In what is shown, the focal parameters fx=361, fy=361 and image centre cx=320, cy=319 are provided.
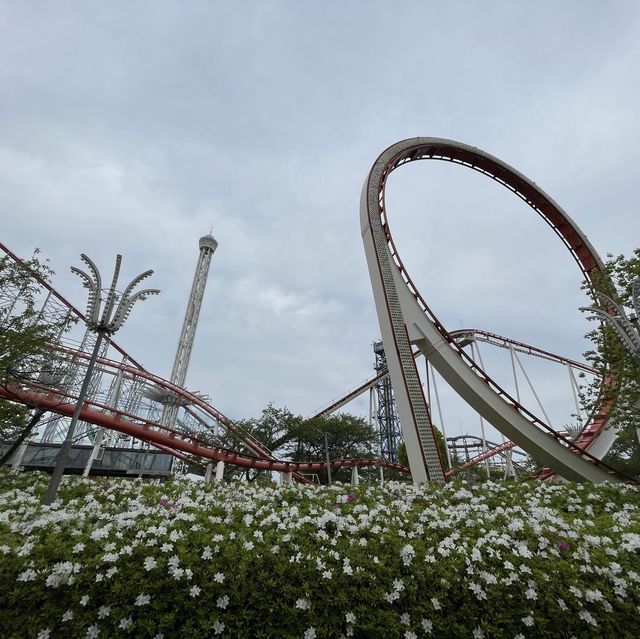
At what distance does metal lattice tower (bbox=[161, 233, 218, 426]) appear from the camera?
132ft

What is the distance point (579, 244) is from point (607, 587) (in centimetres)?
2122

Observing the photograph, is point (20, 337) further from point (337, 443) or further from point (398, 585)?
point (337, 443)

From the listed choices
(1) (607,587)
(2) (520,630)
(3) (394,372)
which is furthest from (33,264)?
(1) (607,587)

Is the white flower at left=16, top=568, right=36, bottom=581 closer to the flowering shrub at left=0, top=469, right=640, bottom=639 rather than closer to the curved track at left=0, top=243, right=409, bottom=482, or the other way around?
the flowering shrub at left=0, top=469, right=640, bottom=639

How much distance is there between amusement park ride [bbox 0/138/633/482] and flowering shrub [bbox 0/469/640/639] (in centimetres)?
629

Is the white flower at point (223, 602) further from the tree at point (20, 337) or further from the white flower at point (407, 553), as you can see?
the tree at point (20, 337)

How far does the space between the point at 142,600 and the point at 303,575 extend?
4.39ft

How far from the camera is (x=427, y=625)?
3.10 m

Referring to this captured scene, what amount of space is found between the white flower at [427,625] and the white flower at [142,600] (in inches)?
90.6

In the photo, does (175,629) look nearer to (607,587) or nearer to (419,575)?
(419,575)

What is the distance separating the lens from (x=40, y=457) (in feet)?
62.8

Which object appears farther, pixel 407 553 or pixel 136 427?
pixel 136 427

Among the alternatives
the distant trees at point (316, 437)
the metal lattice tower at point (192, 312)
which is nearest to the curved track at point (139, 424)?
the distant trees at point (316, 437)

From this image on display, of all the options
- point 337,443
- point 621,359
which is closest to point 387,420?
point 337,443
